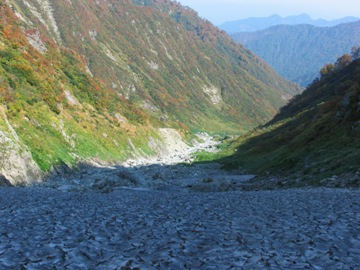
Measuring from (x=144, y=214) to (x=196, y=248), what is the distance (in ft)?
29.9

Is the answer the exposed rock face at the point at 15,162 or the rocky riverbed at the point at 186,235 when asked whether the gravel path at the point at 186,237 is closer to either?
the rocky riverbed at the point at 186,235

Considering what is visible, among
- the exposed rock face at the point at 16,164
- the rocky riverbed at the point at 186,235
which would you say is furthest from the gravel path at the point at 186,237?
the exposed rock face at the point at 16,164

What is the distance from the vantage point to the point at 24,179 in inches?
1774

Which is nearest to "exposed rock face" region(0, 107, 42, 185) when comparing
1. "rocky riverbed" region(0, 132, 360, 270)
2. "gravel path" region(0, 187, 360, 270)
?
"rocky riverbed" region(0, 132, 360, 270)

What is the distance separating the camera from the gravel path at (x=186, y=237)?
38.1ft

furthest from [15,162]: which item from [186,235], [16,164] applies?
[186,235]

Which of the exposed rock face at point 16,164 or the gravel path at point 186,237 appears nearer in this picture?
the gravel path at point 186,237

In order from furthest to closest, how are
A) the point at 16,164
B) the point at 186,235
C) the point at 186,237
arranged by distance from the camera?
the point at 16,164, the point at 186,235, the point at 186,237

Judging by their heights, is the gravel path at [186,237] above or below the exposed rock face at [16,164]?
below

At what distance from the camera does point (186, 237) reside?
15.3m

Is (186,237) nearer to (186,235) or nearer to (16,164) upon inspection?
(186,235)

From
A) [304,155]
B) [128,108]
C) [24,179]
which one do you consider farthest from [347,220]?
[128,108]

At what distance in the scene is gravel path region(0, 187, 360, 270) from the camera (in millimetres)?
11602

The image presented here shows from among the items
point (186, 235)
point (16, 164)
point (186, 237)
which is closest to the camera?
point (186, 237)
